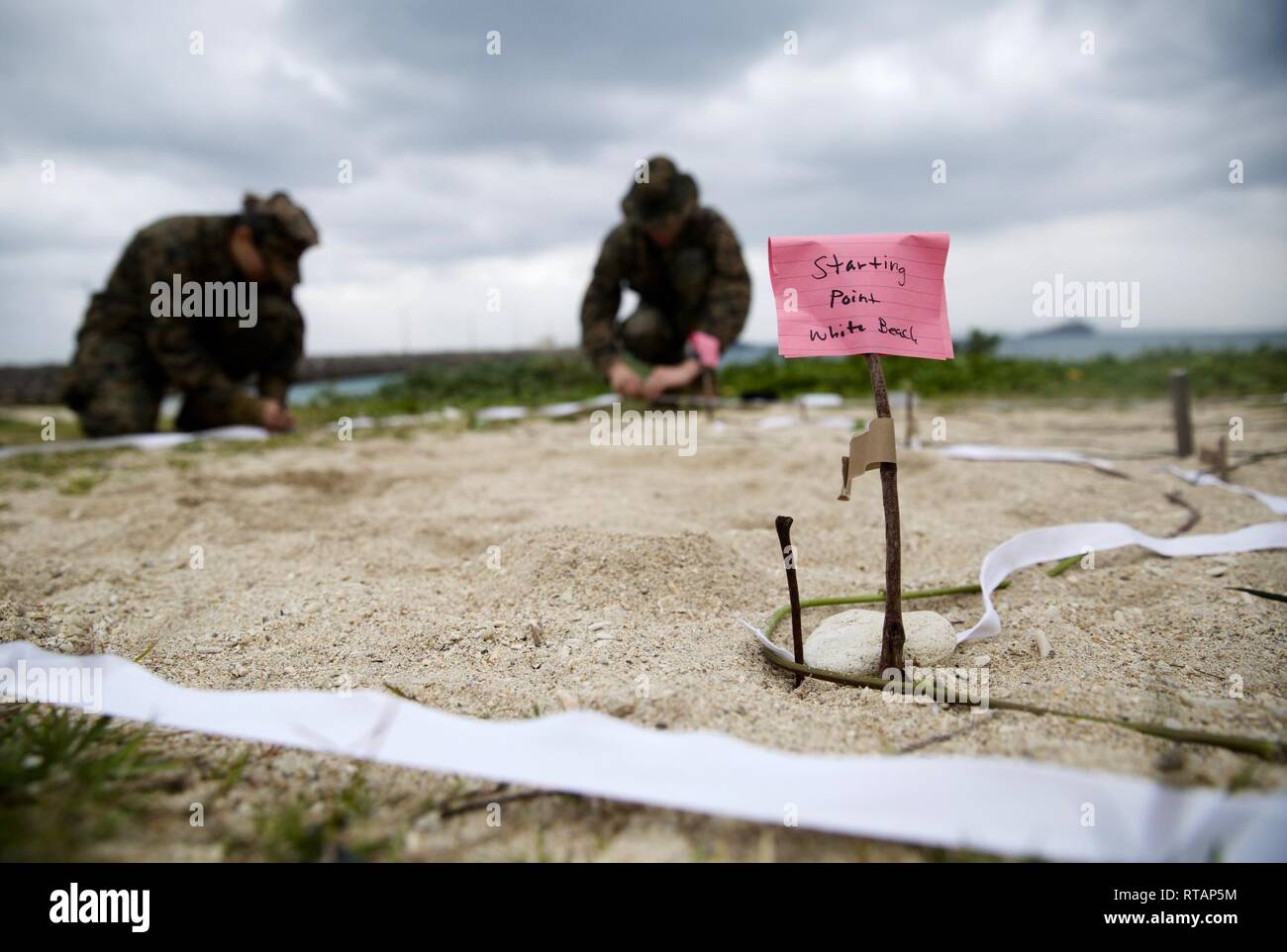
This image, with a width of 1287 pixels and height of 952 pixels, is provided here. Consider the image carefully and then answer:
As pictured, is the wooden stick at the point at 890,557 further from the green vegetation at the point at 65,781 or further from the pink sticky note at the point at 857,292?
the green vegetation at the point at 65,781

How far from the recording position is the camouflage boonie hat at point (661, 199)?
184 inches

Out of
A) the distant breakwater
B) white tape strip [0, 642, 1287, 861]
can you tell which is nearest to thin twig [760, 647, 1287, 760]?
white tape strip [0, 642, 1287, 861]

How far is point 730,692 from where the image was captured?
1.14 meters

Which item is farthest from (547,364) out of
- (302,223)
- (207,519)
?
(207,519)

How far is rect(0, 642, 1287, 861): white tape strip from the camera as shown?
0.71 metres

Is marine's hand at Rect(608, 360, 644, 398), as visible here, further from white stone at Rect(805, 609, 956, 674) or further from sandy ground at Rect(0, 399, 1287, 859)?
white stone at Rect(805, 609, 956, 674)

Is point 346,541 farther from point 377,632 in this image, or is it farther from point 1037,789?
point 1037,789

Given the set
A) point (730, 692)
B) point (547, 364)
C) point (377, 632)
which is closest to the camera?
point (730, 692)

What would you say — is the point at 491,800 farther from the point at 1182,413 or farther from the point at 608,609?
the point at 1182,413

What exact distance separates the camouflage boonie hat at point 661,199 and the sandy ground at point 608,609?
89.4 inches

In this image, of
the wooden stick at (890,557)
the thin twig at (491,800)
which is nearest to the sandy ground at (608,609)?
the thin twig at (491,800)

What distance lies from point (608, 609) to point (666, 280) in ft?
14.1
